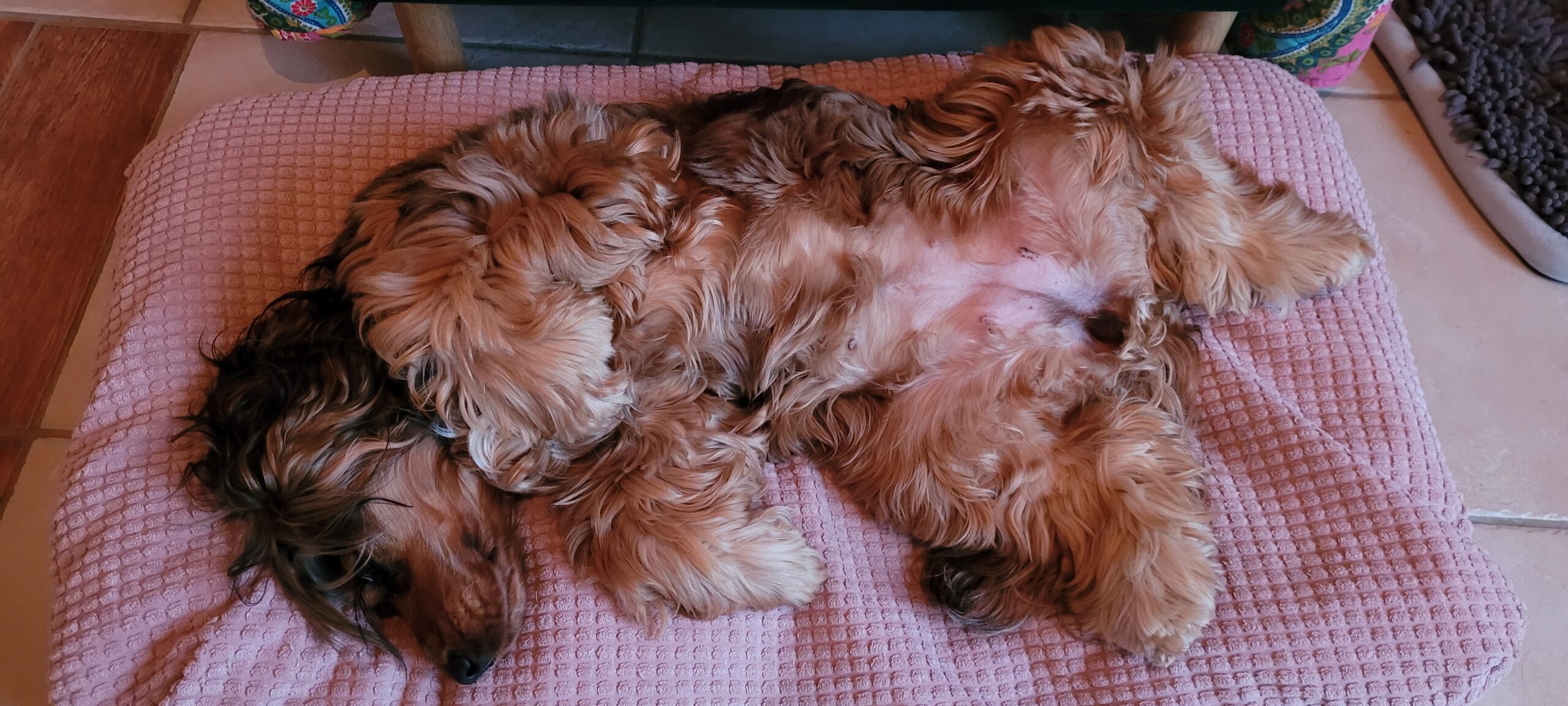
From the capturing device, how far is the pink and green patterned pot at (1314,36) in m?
2.29

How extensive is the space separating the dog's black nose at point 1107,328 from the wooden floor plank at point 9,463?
2335mm

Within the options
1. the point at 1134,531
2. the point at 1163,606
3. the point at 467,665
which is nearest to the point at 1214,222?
the point at 1134,531

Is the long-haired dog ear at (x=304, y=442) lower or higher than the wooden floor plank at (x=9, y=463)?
higher

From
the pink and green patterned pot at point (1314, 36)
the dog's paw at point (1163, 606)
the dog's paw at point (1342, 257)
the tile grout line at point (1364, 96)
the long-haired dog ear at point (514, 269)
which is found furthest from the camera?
the tile grout line at point (1364, 96)

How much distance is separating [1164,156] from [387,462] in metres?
1.37

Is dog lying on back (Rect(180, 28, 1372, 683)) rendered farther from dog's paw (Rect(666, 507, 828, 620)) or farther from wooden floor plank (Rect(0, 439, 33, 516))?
wooden floor plank (Rect(0, 439, 33, 516))

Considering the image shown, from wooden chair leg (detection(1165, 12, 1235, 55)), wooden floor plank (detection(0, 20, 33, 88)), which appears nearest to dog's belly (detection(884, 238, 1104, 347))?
wooden chair leg (detection(1165, 12, 1235, 55))

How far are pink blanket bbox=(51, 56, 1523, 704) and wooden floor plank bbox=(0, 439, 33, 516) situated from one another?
54cm

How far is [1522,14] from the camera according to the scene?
261 centimetres

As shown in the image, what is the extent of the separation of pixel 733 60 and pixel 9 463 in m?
2.01

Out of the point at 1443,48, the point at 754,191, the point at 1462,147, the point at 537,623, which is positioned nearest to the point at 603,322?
the point at 754,191

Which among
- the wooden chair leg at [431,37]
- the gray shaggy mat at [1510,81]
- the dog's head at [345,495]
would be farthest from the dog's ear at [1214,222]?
the wooden chair leg at [431,37]

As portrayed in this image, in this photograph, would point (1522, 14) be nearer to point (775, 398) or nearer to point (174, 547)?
point (775, 398)

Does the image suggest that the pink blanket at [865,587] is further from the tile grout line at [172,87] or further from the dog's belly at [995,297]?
the tile grout line at [172,87]
